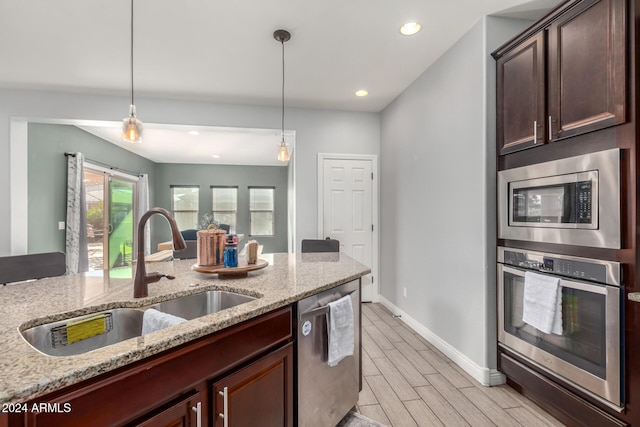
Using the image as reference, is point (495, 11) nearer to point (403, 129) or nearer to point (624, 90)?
point (624, 90)

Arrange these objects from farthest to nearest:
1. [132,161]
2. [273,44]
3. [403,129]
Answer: [132,161]
[403,129]
[273,44]

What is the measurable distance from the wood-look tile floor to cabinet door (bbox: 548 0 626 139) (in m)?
1.75

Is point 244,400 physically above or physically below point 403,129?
below

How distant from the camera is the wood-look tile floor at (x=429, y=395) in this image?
1883mm

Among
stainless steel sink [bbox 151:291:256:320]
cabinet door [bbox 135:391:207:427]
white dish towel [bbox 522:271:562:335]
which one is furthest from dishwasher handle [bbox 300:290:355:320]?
white dish towel [bbox 522:271:562:335]

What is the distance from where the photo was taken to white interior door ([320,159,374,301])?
13.8 ft

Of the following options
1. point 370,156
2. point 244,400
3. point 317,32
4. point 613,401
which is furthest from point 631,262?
point 370,156

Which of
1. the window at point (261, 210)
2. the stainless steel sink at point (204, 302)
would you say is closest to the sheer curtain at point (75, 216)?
the stainless steel sink at point (204, 302)

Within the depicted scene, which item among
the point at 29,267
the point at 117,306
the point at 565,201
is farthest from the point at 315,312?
the point at 29,267

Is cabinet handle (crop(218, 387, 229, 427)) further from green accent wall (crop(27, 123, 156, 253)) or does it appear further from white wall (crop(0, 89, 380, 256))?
green accent wall (crop(27, 123, 156, 253))

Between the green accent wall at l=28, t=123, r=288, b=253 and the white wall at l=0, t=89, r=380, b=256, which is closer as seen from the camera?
the white wall at l=0, t=89, r=380, b=256

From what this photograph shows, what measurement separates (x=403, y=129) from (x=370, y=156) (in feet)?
2.59

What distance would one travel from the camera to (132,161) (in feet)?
21.9

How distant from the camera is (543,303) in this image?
1.80m
